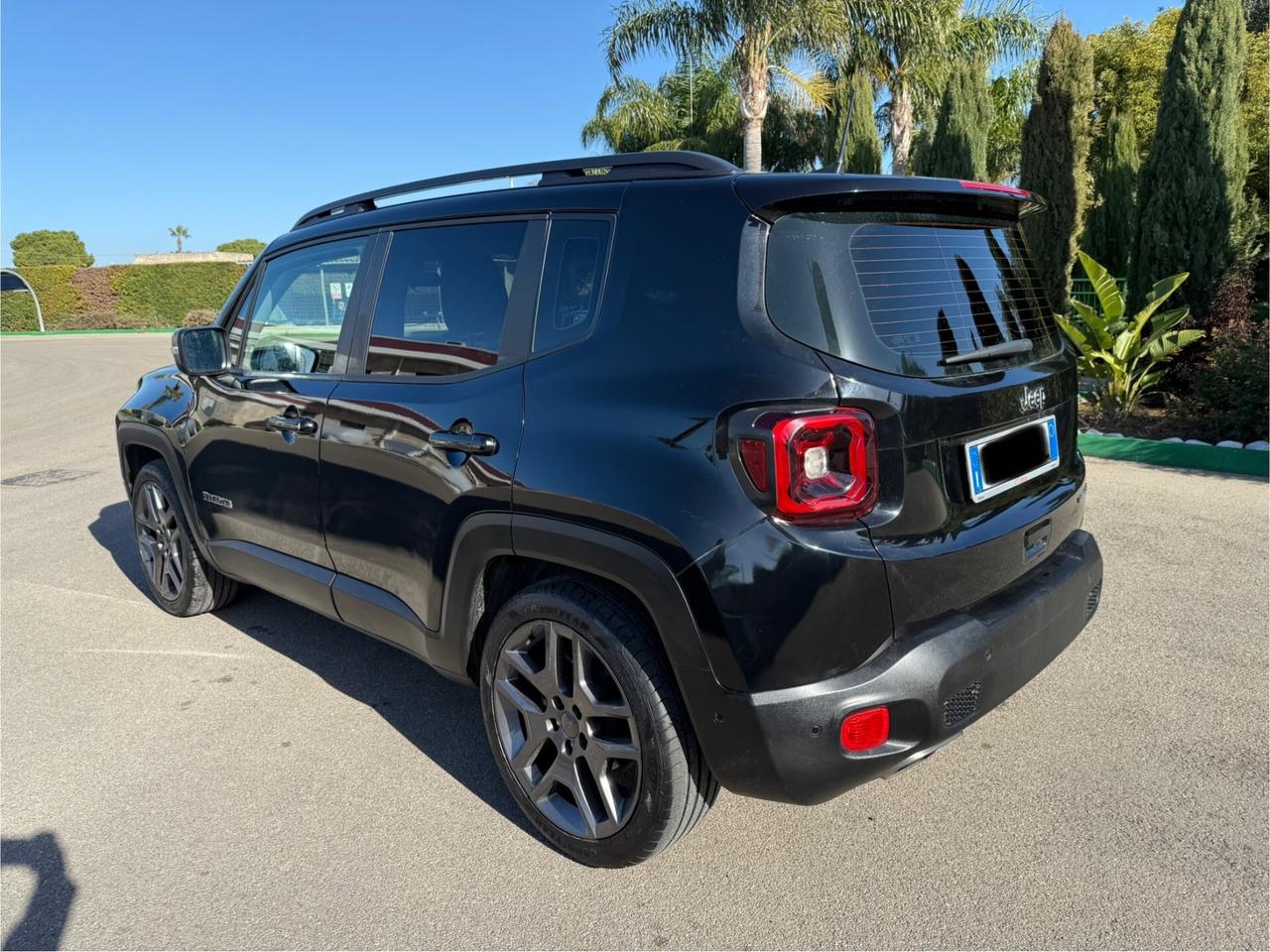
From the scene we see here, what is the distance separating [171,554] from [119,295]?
4517 cm

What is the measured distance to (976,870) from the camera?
2525 mm

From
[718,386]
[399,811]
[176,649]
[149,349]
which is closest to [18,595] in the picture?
[176,649]

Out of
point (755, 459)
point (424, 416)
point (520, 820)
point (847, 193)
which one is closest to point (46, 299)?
point (424, 416)

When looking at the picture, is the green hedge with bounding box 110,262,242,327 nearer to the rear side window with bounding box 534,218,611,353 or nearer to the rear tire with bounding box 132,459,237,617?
the rear tire with bounding box 132,459,237,617

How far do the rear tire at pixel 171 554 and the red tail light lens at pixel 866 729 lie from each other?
3470 mm

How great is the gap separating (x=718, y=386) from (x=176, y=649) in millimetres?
3390

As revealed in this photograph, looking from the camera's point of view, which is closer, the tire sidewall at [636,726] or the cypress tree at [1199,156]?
the tire sidewall at [636,726]

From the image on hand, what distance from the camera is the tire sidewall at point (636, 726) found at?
2334mm

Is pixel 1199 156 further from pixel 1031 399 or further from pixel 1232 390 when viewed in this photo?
pixel 1031 399

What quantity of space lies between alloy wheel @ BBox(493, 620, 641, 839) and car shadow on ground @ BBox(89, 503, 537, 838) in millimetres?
242

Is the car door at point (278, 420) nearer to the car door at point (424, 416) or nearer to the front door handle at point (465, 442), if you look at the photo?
the car door at point (424, 416)

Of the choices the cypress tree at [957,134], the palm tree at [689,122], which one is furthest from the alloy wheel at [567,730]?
the palm tree at [689,122]

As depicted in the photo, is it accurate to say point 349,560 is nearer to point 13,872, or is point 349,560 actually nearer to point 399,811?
point 399,811

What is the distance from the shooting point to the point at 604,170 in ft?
8.89
